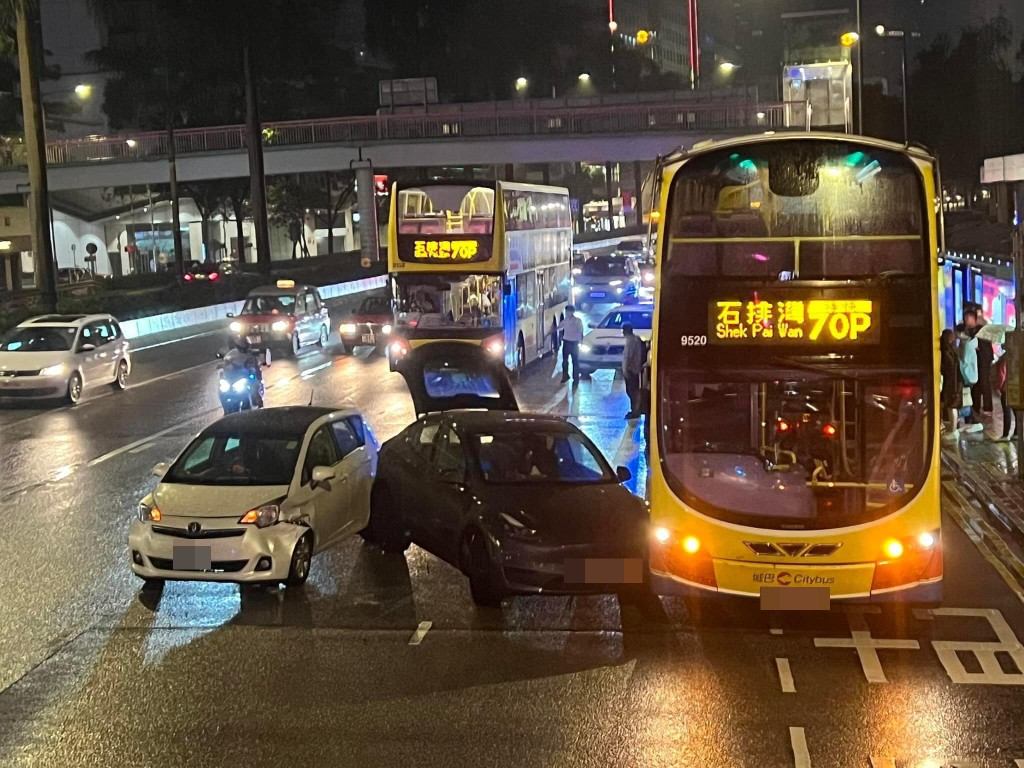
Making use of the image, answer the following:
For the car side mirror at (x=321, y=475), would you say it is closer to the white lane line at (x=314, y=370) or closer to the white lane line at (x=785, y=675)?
the white lane line at (x=785, y=675)

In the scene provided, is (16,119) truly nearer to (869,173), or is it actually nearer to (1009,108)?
(1009,108)

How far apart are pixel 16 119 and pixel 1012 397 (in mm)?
72541

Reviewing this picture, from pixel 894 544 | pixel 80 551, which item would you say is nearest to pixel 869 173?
pixel 894 544

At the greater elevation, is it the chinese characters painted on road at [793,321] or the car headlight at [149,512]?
the chinese characters painted on road at [793,321]

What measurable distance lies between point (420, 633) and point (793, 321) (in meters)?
3.73

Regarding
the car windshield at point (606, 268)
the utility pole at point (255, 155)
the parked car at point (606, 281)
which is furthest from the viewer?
the utility pole at point (255, 155)

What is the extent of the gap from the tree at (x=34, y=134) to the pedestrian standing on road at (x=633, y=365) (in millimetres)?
20648

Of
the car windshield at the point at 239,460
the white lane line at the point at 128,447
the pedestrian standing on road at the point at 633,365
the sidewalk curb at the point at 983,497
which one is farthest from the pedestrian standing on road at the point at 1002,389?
the white lane line at the point at 128,447

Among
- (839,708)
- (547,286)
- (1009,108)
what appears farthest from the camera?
(1009,108)

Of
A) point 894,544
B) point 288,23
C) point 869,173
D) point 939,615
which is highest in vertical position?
point 288,23

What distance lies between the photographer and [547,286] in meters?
33.1

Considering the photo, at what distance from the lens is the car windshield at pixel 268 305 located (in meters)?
34.9

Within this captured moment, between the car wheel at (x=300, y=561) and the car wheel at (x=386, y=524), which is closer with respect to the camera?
the car wheel at (x=300, y=561)

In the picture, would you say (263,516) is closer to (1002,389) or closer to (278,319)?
(1002,389)
